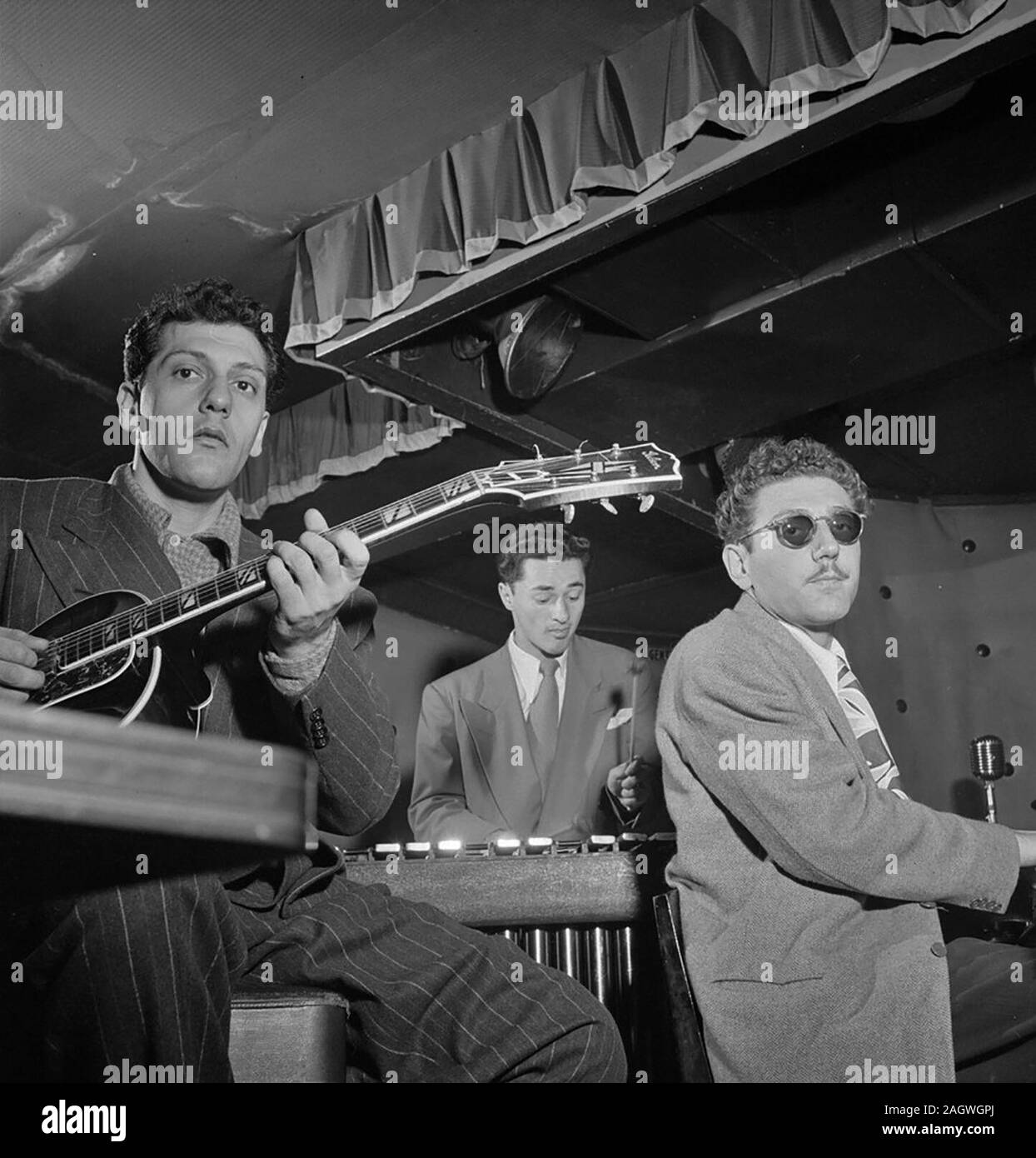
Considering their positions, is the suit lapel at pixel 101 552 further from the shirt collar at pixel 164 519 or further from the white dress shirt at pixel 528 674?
the white dress shirt at pixel 528 674

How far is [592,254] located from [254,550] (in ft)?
4.98

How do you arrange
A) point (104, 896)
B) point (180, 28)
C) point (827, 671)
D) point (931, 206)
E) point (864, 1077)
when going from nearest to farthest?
point (104, 896)
point (864, 1077)
point (827, 671)
point (180, 28)
point (931, 206)

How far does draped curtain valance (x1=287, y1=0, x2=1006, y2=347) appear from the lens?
7.50ft

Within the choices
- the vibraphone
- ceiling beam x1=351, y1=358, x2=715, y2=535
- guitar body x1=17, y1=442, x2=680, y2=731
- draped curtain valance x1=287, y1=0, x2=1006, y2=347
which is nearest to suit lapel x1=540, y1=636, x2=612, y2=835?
ceiling beam x1=351, y1=358, x2=715, y2=535

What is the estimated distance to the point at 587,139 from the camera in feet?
8.70

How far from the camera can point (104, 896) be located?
144cm

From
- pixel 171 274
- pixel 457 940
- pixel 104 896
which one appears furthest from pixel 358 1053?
pixel 171 274

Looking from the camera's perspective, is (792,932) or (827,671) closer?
(792,932)

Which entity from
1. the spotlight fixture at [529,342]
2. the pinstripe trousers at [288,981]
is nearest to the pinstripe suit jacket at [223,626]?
the pinstripe trousers at [288,981]

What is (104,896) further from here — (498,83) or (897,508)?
(897,508)

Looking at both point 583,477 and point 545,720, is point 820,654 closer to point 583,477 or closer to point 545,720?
point 583,477

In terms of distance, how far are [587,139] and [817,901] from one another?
1.81 m

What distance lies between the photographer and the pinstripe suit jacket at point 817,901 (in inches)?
65.9

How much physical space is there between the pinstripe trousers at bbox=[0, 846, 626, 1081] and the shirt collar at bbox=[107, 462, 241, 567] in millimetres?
639
